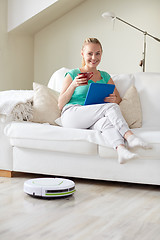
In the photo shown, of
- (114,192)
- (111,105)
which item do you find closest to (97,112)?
(111,105)

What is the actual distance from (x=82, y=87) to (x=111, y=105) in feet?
1.34

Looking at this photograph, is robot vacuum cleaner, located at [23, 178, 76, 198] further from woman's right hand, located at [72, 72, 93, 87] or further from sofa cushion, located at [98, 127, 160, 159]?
woman's right hand, located at [72, 72, 93, 87]

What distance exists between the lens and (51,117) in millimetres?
3141

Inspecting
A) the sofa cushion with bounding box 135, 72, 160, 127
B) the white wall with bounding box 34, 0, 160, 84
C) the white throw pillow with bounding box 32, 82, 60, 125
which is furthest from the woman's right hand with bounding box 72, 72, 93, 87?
the white wall with bounding box 34, 0, 160, 84

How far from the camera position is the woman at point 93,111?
8.55ft

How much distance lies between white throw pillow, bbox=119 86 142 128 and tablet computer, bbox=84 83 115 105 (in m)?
0.23

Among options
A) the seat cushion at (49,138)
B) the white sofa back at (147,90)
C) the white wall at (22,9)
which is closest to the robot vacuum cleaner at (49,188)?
the seat cushion at (49,138)

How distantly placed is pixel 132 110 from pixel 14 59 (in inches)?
94.2

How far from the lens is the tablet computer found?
285cm

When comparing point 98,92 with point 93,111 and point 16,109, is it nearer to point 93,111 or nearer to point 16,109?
point 93,111

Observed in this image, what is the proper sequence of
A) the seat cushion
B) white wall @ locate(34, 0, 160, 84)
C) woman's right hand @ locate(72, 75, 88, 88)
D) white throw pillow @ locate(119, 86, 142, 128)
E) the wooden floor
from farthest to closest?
white wall @ locate(34, 0, 160, 84) < white throw pillow @ locate(119, 86, 142, 128) < woman's right hand @ locate(72, 75, 88, 88) < the seat cushion < the wooden floor

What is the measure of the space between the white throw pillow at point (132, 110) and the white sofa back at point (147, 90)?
2.7 inches

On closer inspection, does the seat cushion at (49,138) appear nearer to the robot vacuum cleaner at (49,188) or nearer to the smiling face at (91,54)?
the robot vacuum cleaner at (49,188)

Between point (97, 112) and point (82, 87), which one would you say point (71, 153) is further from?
point (82, 87)
